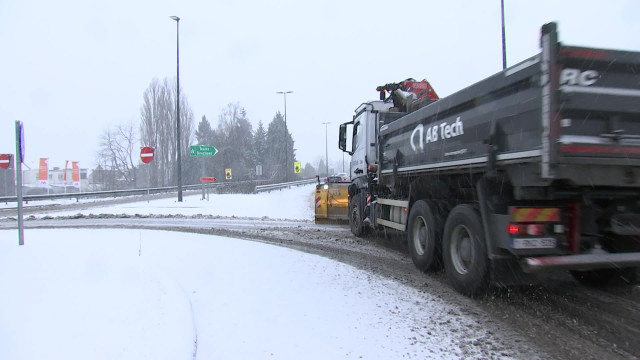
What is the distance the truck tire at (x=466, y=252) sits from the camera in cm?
488

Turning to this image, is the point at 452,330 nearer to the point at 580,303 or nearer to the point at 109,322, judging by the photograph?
the point at 580,303

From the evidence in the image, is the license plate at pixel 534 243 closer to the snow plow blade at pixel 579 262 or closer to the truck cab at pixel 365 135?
the snow plow blade at pixel 579 262

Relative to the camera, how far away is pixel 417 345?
12.4 ft

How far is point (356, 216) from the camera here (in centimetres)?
1032

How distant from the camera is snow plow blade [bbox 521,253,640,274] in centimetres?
419

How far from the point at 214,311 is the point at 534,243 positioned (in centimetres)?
352

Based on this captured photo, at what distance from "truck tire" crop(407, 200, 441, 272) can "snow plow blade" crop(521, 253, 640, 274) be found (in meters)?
1.84

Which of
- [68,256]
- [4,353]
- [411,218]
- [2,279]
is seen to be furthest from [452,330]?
[68,256]

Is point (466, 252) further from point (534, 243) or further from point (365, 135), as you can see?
point (365, 135)

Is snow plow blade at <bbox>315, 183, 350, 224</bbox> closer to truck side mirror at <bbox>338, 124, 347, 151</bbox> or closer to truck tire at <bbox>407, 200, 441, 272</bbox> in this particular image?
truck side mirror at <bbox>338, 124, 347, 151</bbox>

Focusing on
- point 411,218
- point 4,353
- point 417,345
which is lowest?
point 417,345

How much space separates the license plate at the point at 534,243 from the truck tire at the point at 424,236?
1.74 metres

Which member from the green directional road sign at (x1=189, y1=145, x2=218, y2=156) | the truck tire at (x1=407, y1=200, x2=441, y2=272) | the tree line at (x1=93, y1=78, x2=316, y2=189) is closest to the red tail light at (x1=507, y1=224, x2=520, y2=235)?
the truck tire at (x1=407, y1=200, x2=441, y2=272)

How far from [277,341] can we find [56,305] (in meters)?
2.30
